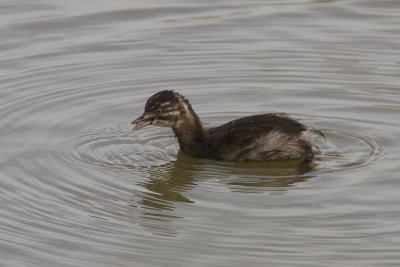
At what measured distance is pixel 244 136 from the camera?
36.6 ft

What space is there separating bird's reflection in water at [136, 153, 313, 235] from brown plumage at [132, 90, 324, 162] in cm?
8

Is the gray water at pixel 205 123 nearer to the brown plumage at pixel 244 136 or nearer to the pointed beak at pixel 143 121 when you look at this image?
the brown plumage at pixel 244 136

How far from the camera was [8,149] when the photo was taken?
11258 millimetres

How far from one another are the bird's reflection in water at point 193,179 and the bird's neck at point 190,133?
0.33ft

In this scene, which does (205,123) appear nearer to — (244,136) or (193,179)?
(244,136)

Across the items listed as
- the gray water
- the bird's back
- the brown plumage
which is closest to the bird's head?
→ the brown plumage

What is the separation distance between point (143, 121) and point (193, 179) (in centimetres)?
96

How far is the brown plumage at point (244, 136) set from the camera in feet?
36.5

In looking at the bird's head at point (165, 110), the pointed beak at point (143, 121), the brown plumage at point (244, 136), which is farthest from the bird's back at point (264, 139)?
the pointed beak at point (143, 121)

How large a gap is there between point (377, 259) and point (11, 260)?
258 cm

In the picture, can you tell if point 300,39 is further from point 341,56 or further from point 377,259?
point 377,259

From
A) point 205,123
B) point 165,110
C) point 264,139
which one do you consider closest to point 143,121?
point 165,110

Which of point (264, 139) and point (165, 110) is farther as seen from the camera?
point (165, 110)

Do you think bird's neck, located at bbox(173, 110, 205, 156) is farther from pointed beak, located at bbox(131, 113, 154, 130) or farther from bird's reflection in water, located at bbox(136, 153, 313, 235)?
pointed beak, located at bbox(131, 113, 154, 130)
